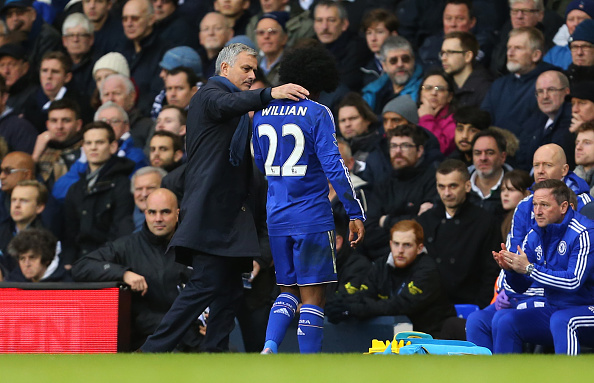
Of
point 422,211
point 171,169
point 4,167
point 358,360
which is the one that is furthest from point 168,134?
point 358,360

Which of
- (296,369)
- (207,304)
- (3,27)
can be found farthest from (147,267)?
(3,27)

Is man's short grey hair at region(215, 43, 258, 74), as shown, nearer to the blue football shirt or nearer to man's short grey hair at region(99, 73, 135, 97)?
the blue football shirt

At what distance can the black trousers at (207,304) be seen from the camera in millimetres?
8039

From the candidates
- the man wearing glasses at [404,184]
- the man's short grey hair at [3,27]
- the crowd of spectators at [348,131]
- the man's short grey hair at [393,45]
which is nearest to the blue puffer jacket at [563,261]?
the crowd of spectators at [348,131]

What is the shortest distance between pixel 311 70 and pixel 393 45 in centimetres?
476

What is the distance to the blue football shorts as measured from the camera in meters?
7.79

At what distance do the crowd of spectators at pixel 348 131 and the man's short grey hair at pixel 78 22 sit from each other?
0.08 feet

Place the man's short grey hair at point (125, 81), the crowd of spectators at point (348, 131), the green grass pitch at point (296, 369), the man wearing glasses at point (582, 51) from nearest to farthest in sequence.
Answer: the green grass pitch at point (296, 369) < the crowd of spectators at point (348, 131) < the man wearing glasses at point (582, 51) < the man's short grey hair at point (125, 81)

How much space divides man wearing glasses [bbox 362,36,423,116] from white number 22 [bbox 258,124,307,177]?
16.6 feet

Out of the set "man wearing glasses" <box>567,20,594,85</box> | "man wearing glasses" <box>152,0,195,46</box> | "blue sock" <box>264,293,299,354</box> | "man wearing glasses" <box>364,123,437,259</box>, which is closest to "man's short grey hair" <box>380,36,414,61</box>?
"man wearing glasses" <box>364,123,437,259</box>

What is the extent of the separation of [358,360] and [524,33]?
6594 millimetres

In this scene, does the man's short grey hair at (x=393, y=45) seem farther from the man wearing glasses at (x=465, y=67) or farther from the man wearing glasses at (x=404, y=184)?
the man wearing glasses at (x=404, y=184)

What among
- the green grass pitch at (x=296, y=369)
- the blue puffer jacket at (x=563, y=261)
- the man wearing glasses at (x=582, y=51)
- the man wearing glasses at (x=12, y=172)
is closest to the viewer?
the green grass pitch at (x=296, y=369)

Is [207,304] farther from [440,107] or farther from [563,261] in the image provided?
[440,107]
